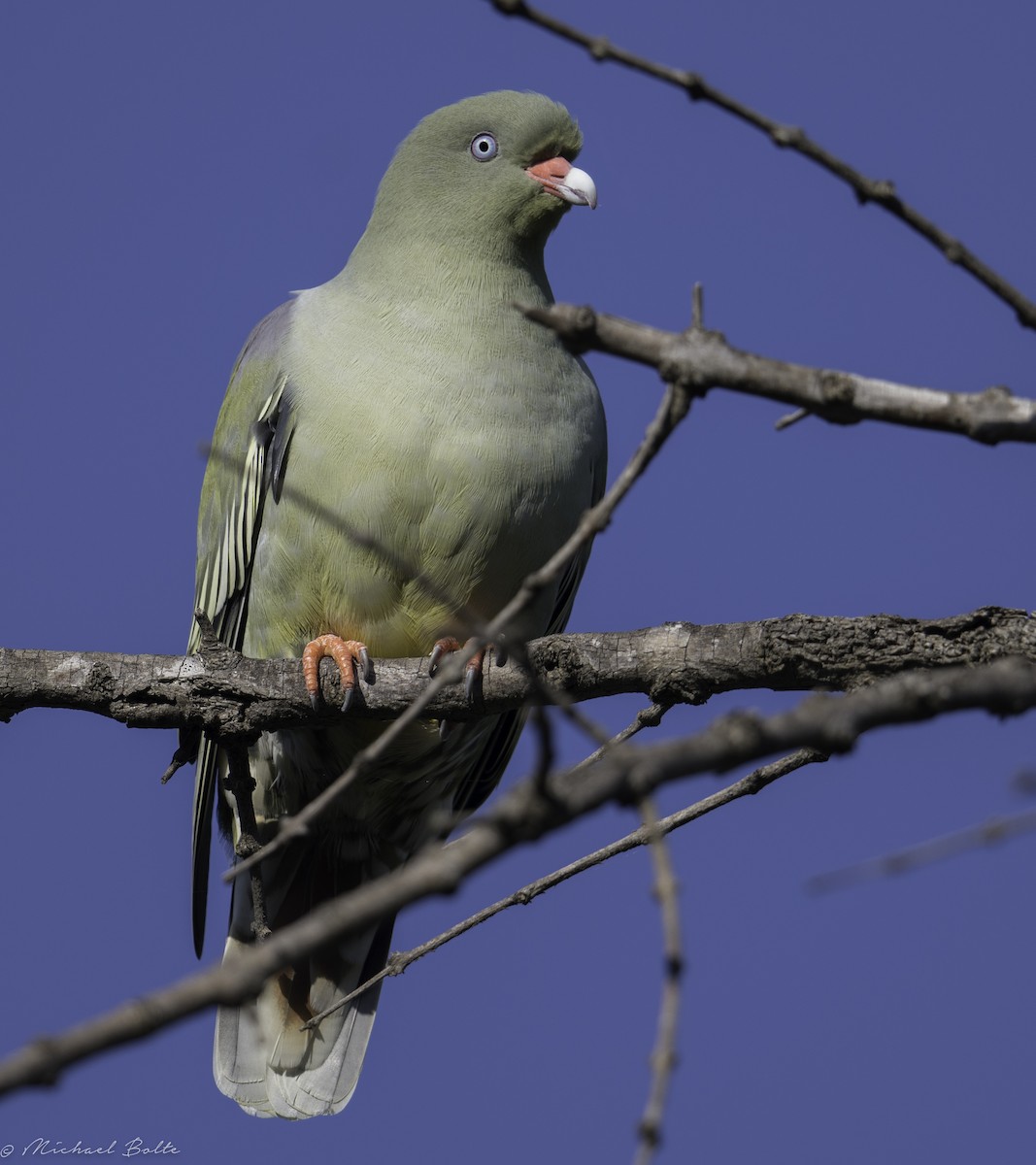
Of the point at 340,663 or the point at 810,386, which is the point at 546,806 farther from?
the point at 340,663

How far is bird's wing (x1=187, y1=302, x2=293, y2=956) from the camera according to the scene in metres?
4.70

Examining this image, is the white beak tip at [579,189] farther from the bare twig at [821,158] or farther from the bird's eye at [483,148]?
the bare twig at [821,158]

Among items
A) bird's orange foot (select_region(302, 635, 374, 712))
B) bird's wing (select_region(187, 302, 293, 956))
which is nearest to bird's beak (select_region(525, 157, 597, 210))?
bird's wing (select_region(187, 302, 293, 956))

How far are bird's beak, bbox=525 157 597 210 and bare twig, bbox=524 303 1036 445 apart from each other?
9.70ft

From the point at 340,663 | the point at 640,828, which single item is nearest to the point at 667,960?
the point at 640,828

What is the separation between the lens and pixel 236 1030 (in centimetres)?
528

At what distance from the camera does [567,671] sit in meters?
3.69

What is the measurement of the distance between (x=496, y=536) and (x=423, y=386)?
1.67ft

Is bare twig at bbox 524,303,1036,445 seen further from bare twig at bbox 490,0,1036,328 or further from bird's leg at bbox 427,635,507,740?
bird's leg at bbox 427,635,507,740

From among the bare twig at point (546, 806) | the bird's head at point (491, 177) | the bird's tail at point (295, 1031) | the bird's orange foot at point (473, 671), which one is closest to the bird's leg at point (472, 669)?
the bird's orange foot at point (473, 671)

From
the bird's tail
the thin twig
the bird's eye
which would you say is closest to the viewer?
the thin twig

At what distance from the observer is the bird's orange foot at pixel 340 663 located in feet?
13.4

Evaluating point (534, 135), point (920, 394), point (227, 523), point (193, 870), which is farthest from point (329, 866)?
point (920, 394)

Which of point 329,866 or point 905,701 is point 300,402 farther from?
point 905,701
